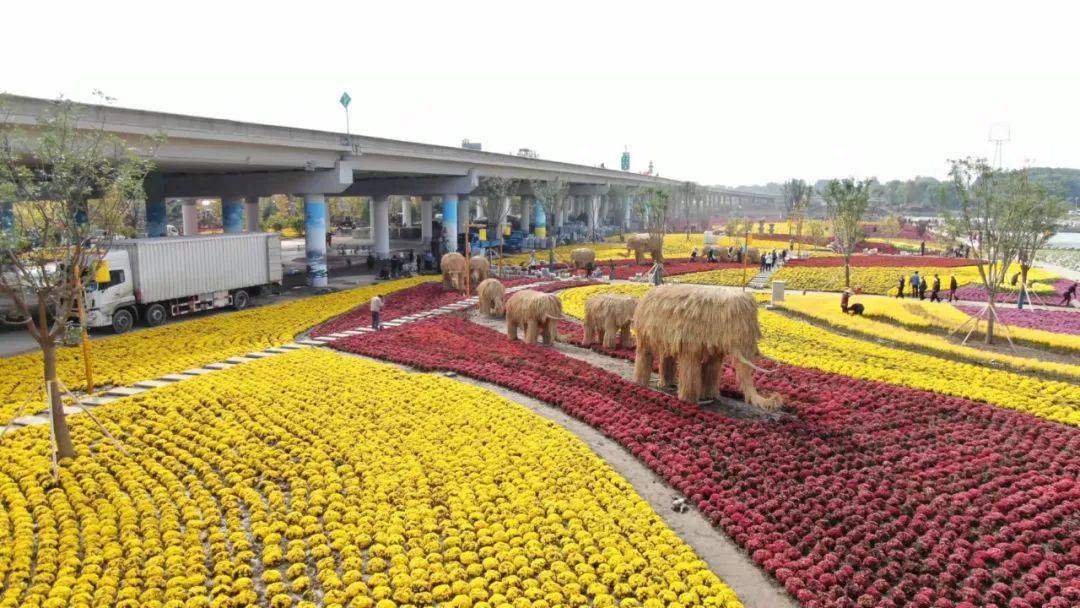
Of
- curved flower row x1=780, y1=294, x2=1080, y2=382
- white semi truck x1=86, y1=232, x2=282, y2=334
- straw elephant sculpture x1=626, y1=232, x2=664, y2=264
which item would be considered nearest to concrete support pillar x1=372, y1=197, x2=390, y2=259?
straw elephant sculpture x1=626, y1=232, x2=664, y2=264

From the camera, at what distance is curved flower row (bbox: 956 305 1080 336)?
100 ft

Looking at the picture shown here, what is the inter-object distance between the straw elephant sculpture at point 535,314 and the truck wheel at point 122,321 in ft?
53.5

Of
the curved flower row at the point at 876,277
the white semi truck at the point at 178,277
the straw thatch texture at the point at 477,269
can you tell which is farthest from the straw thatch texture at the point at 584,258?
the white semi truck at the point at 178,277

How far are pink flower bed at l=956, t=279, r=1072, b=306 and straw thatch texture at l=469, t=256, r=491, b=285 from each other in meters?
27.5

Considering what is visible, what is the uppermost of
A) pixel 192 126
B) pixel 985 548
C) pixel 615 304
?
pixel 192 126

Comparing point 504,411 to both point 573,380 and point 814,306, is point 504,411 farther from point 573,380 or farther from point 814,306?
point 814,306

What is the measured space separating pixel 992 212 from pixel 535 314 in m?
18.3

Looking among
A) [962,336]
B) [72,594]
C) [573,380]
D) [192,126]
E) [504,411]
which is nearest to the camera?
[72,594]

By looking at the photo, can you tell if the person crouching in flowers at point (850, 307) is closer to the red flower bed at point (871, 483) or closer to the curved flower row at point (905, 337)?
the curved flower row at point (905, 337)

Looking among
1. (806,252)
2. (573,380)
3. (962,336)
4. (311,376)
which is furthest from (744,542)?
(806,252)

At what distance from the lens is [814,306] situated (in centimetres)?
3578

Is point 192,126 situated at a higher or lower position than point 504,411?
higher

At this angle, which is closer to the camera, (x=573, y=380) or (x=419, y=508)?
(x=419, y=508)

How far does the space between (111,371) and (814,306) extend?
30.2 metres
